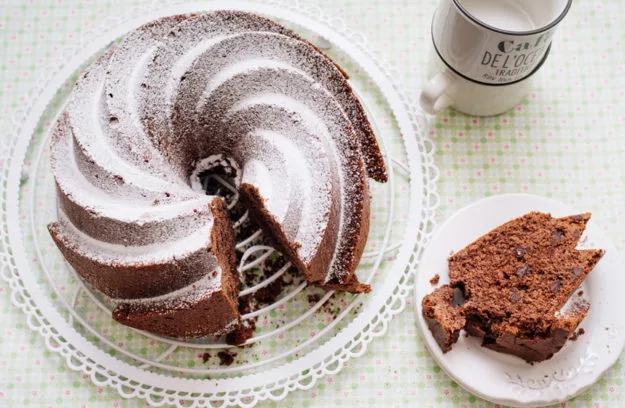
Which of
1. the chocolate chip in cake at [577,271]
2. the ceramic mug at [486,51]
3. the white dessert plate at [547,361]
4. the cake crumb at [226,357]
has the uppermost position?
the ceramic mug at [486,51]

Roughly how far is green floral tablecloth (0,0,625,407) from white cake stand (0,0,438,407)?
72 mm

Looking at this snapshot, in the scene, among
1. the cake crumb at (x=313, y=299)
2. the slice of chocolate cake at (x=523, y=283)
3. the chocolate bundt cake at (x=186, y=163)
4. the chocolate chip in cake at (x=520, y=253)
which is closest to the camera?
the chocolate bundt cake at (x=186, y=163)

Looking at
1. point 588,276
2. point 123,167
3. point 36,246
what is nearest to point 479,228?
point 588,276

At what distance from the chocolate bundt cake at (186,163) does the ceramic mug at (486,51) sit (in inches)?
17.0

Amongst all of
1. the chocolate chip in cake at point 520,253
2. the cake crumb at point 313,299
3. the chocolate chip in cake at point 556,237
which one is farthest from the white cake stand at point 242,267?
the chocolate chip in cake at point 556,237

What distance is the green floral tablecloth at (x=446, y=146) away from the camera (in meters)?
2.99

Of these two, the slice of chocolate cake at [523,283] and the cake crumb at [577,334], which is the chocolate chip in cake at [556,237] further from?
the cake crumb at [577,334]

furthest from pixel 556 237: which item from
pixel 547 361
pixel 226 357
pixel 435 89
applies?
pixel 226 357

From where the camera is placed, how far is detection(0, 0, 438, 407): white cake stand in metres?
2.98

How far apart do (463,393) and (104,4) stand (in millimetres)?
2454

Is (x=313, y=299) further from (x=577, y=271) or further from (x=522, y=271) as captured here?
(x=577, y=271)

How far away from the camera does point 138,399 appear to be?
9.81 ft

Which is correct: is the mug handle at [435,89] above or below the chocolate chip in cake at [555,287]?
above

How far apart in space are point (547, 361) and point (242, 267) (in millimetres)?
1335
